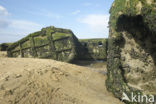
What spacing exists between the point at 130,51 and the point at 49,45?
639cm

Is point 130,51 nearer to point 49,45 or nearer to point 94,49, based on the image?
point 94,49

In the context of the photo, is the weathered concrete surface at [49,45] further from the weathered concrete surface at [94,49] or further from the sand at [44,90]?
the sand at [44,90]

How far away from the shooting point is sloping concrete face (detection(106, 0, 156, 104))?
429 cm

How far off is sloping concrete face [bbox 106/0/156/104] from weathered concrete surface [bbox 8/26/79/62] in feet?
16.8

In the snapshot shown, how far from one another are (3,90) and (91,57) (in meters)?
7.74

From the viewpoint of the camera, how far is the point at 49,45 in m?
10.0

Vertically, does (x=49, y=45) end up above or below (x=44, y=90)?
above

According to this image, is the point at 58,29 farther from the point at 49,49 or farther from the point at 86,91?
the point at 86,91

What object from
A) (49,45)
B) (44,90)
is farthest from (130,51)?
(49,45)

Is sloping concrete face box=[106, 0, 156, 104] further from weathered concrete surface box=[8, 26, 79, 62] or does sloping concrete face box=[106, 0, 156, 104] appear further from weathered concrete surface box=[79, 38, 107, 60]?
weathered concrete surface box=[79, 38, 107, 60]

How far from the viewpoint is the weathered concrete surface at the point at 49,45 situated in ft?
32.5

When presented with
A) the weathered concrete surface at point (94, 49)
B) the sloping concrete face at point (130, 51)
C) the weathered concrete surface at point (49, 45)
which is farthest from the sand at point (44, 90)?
the weathered concrete surface at point (94, 49)

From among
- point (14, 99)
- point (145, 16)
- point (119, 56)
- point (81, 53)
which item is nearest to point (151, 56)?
point (119, 56)

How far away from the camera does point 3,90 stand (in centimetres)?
353
